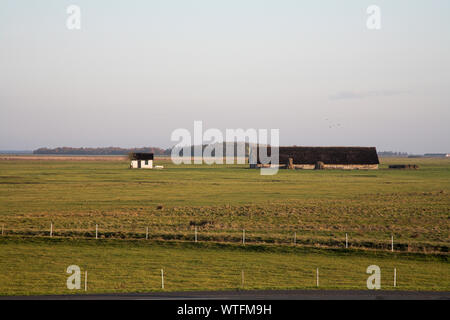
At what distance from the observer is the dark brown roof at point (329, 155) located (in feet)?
408

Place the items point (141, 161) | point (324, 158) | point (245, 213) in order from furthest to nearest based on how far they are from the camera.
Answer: point (141, 161), point (324, 158), point (245, 213)

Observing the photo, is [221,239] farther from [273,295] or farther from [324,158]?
[324,158]

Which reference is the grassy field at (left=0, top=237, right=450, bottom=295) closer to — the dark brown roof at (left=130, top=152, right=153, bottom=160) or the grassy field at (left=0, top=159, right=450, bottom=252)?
the grassy field at (left=0, top=159, right=450, bottom=252)

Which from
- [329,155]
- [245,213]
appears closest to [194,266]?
[245,213]

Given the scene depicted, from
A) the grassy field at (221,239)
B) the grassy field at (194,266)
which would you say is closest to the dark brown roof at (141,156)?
the grassy field at (221,239)

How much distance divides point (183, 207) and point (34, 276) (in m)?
24.4

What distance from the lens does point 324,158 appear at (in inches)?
4892

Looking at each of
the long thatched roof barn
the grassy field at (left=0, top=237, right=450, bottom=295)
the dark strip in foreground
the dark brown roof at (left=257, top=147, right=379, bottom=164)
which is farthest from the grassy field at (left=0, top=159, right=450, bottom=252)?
the dark brown roof at (left=257, top=147, right=379, bottom=164)

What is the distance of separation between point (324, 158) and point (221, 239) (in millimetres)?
93334

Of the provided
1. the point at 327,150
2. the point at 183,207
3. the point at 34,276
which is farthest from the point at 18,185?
the point at 327,150

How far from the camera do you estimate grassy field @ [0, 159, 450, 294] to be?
82.6ft

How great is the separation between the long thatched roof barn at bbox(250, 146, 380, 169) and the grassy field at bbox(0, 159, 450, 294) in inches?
2533

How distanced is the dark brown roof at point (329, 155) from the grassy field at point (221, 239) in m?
65.2
